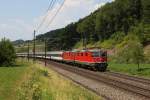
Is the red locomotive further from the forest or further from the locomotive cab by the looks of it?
the forest

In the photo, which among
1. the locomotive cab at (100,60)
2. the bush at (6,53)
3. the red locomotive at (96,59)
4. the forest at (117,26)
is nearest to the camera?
the locomotive cab at (100,60)

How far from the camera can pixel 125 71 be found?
5641 cm

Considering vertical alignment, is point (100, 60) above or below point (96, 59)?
below

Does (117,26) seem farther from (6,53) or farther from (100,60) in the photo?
(100,60)

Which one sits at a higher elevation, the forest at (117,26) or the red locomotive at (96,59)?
the forest at (117,26)

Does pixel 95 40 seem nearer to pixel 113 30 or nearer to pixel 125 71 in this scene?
pixel 113 30

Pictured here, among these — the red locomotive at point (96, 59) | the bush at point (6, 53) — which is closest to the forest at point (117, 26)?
the bush at point (6, 53)

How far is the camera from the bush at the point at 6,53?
95.8m

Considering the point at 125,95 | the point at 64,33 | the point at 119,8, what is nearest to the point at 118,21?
the point at 119,8

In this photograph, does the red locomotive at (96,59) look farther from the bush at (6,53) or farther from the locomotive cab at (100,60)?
the bush at (6,53)

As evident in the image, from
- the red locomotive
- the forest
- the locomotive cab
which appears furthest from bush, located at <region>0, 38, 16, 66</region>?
the locomotive cab

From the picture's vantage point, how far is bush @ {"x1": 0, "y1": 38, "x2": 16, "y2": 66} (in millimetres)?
95812

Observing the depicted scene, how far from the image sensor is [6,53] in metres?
96.6

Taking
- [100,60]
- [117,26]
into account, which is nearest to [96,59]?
[100,60]
